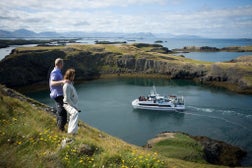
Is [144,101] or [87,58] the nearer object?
[144,101]

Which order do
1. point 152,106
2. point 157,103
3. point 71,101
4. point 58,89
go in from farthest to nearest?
point 152,106 < point 157,103 < point 58,89 < point 71,101

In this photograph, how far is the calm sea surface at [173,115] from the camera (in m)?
57.9

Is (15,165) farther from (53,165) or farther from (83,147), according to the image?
(83,147)

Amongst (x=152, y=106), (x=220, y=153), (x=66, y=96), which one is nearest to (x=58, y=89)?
(x=66, y=96)

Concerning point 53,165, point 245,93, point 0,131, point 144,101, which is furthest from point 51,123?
point 245,93

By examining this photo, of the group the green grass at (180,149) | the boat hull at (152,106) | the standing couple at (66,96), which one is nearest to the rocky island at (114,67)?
the boat hull at (152,106)

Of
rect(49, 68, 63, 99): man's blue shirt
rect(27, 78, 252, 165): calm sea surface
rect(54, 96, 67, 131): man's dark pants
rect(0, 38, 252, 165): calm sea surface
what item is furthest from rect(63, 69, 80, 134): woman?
rect(27, 78, 252, 165): calm sea surface

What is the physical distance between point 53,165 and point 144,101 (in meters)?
72.0

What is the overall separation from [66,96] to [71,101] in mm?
391

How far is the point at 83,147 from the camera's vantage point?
34.4 ft

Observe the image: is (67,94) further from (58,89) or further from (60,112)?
(60,112)

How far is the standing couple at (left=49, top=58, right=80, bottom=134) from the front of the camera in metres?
12.9

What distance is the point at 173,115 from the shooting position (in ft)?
243

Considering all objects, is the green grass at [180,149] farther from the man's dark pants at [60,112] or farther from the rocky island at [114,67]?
the rocky island at [114,67]
